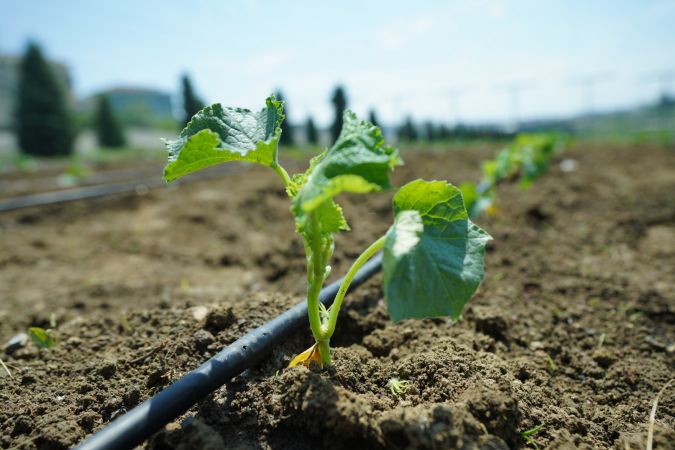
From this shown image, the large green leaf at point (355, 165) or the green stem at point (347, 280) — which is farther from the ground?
the large green leaf at point (355, 165)

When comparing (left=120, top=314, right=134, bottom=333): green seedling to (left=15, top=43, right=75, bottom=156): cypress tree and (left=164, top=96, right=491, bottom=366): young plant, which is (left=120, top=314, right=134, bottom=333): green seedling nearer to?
(left=164, top=96, right=491, bottom=366): young plant

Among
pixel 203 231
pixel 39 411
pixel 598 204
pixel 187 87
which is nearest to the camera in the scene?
pixel 39 411

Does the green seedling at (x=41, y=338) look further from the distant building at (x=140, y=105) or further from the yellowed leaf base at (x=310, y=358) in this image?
the distant building at (x=140, y=105)

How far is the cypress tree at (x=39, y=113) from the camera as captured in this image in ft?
75.9

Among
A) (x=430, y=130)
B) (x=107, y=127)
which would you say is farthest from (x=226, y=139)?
(x=107, y=127)

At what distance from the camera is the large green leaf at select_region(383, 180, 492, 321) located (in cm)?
97

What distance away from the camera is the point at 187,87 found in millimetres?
6723

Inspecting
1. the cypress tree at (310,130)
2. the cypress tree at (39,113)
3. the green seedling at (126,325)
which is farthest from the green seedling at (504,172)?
the cypress tree at (39,113)

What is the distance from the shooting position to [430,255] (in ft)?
3.43

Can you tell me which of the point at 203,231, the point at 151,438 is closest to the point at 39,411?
the point at 151,438

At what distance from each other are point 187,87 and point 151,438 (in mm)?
6514

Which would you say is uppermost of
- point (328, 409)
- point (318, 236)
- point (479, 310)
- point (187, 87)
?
point (187, 87)

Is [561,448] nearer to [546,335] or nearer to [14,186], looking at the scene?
[546,335]

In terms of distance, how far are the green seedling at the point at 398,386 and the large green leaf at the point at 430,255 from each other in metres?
0.40
